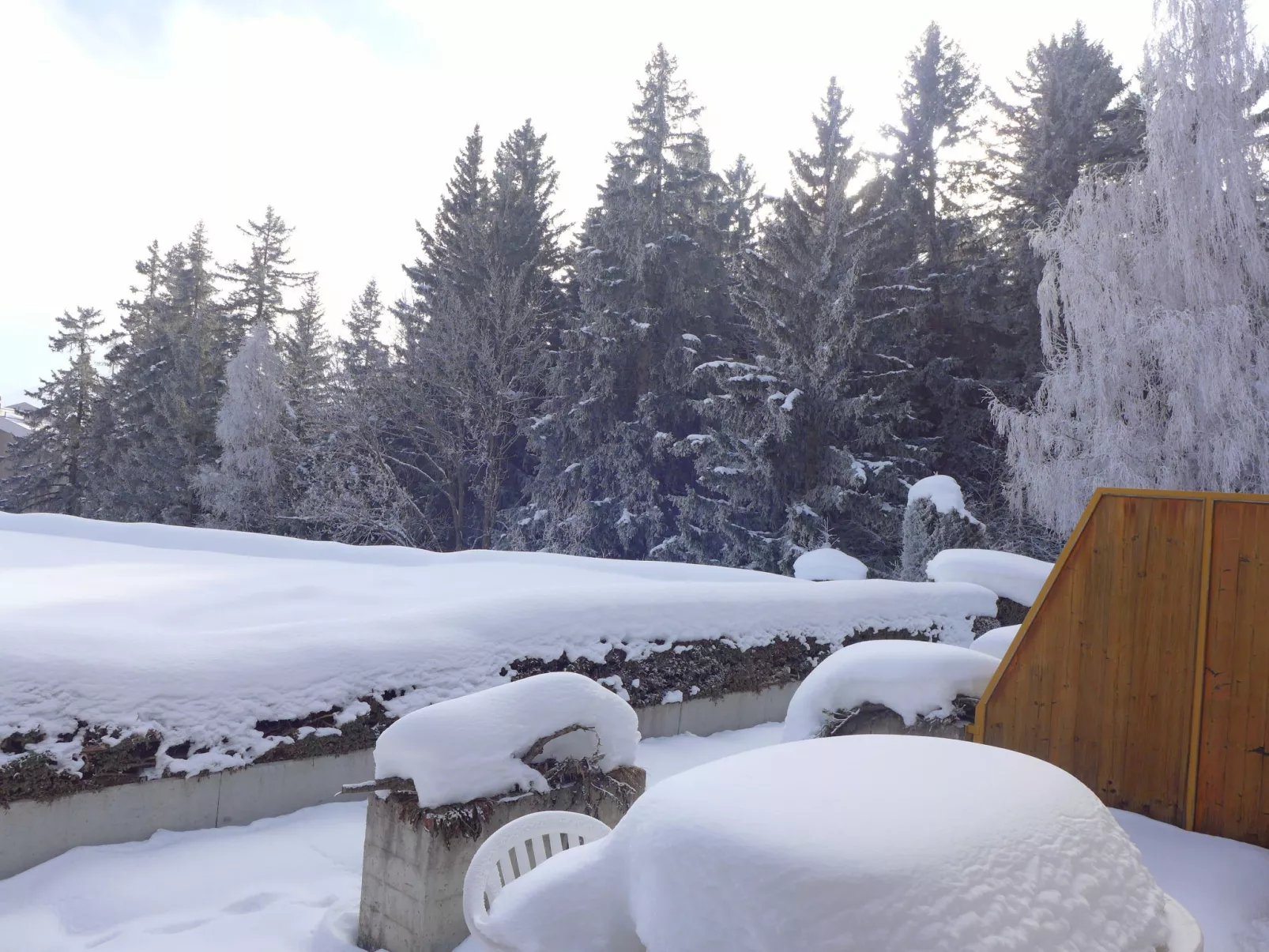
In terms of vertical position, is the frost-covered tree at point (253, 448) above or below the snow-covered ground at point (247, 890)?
above

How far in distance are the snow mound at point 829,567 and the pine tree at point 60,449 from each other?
2797 centimetres

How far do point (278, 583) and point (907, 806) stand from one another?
623 cm

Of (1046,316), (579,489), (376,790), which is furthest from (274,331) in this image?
(376,790)

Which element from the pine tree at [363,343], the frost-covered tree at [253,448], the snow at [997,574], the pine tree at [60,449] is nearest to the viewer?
the snow at [997,574]

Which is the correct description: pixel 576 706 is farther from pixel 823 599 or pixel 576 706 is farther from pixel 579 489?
pixel 579 489

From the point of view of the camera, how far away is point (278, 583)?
7.00 meters

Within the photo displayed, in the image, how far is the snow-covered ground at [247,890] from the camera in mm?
3350

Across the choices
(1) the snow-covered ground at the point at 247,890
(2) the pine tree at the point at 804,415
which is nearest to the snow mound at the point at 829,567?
(2) the pine tree at the point at 804,415

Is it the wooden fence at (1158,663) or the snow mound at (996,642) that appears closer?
the wooden fence at (1158,663)

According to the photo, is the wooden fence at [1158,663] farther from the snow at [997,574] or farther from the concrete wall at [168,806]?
the snow at [997,574]

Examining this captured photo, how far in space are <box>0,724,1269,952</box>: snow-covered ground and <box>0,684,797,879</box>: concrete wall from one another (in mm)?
67

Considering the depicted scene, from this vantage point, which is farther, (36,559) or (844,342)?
(844,342)

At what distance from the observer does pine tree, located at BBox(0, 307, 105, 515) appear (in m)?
30.4

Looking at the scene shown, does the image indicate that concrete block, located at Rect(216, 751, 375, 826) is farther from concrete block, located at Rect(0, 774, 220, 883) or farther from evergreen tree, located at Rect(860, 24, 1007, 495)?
evergreen tree, located at Rect(860, 24, 1007, 495)
